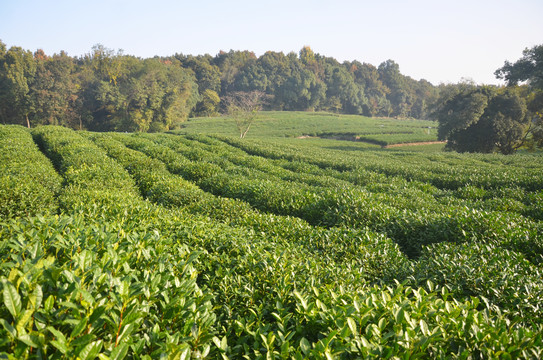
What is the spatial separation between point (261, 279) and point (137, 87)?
63.4 metres

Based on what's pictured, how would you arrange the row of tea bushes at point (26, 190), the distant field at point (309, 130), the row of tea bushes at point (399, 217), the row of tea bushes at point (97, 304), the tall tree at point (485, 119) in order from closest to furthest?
the row of tea bushes at point (97, 304) → the row of tea bushes at point (399, 217) → the row of tea bushes at point (26, 190) → the tall tree at point (485, 119) → the distant field at point (309, 130)

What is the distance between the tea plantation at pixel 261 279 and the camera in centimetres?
223

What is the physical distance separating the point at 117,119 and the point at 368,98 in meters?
97.9

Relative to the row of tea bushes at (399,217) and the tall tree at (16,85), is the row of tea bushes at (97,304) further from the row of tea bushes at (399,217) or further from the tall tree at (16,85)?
the tall tree at (16,85)

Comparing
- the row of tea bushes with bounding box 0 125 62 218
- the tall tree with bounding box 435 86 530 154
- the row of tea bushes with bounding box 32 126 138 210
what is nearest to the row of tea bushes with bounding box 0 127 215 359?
the row of tea bushes with bounding box 32 126 138 210

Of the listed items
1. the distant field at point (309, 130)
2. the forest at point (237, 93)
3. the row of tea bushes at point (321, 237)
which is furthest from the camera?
the distant field at point (309, 130)

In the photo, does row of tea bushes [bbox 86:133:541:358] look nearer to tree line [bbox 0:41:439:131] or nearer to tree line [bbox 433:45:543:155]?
tree line [bbox 433:45:543:155]

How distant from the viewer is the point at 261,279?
379 centimetres

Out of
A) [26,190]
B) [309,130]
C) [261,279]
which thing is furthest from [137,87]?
[261,279]

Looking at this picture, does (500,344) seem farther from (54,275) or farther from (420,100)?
(420,100)

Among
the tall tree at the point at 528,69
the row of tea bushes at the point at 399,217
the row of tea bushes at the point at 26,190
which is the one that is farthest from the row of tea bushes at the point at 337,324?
the tall tree at the point at 528,69

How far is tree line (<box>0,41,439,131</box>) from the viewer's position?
184 ft

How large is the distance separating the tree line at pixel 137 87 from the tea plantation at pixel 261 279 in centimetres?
4306

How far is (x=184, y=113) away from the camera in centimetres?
6569
